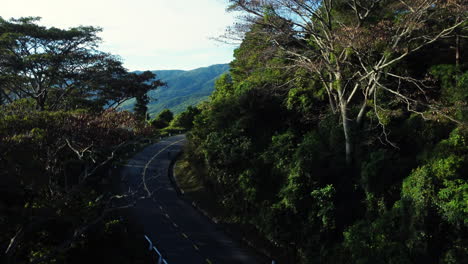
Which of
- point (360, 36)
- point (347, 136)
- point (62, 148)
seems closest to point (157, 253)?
point (62, 148)

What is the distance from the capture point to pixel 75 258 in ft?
49.8

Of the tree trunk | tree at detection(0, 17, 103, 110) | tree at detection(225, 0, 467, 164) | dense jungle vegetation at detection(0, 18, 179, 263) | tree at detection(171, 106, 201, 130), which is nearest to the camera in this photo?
dense jungle vegetation at detection(0, 18, 179, 263)


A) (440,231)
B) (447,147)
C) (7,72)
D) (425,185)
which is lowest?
(440,231)

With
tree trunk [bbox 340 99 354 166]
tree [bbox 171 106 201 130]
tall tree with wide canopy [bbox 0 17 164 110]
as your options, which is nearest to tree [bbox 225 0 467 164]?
tree trunk [bbox 340 99 354 166]

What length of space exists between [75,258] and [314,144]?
13.5 meters

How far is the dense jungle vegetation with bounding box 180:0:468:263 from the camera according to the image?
39.9 feet

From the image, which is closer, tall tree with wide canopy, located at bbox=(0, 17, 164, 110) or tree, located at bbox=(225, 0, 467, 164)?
tree, located at bbox=(225, 0, 467, 164)

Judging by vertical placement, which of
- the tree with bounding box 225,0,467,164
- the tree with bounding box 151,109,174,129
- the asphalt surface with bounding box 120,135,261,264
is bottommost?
the asphalt surface with bounding box 120,135,261,264

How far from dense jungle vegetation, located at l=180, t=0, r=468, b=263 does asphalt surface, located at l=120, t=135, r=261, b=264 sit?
201 cm

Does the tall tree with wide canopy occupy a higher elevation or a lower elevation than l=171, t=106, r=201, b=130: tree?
higher

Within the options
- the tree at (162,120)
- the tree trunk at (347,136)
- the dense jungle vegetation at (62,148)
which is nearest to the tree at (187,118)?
the tree at (162,120)

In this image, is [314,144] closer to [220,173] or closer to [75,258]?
[220,173]

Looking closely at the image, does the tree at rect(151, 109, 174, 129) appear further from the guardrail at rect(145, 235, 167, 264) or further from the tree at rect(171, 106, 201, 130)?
the guardrail at rect(145, 235, 167, 264)

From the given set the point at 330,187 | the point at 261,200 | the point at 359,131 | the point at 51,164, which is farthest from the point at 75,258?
the point at 359,131
